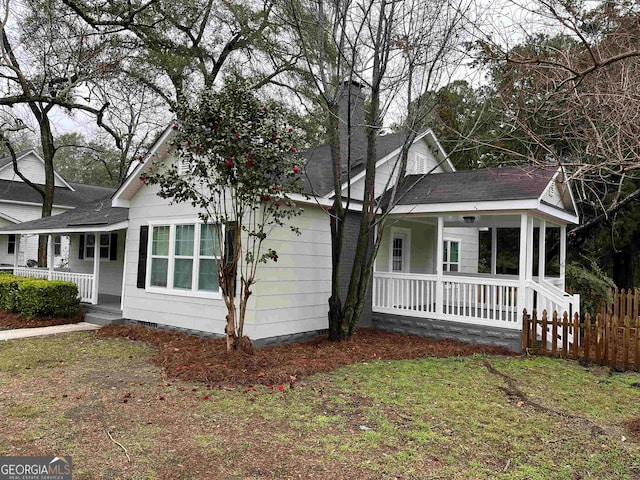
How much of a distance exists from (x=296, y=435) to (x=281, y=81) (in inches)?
687

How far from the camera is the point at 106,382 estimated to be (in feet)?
20.3

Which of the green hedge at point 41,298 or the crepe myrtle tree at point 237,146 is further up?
the crepe myrtle tree at point 237,146

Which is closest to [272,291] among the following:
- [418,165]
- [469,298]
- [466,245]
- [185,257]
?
[185,257]

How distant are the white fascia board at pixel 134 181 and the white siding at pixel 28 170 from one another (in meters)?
18.8

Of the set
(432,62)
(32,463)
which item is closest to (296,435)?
(32,463)

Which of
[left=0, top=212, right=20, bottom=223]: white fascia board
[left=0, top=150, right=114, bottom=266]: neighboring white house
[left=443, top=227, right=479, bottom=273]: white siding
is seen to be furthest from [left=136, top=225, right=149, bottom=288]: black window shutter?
[left=0, top=212, right=20, bottom=223]: white fascia board

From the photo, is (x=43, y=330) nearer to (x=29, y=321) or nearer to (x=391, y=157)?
(x=29, y=321)

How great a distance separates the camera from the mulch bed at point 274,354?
21.0ft

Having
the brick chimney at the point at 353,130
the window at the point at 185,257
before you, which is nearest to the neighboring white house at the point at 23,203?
the window at the point at 185,257

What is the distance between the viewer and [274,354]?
7629mm

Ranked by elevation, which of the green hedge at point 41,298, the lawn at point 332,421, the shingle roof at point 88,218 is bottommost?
the lawn at point 332,421

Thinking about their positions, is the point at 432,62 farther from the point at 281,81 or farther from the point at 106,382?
the point at 281,81

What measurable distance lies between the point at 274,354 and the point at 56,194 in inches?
1004

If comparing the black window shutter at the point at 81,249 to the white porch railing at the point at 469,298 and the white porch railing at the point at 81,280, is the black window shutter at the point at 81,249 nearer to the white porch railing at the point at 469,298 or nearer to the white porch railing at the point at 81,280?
the white porch railing at the point at 81,280
